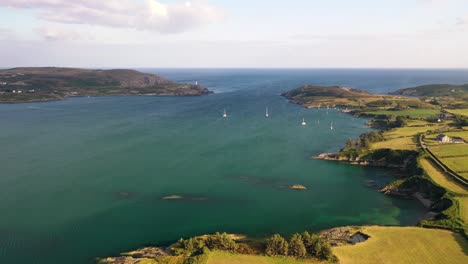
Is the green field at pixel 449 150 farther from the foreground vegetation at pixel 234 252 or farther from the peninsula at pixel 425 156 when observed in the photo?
the foreground vegetation at pixel 234 252

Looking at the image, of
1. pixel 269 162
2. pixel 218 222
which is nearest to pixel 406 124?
pixel 269 162

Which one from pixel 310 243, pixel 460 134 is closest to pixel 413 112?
pixel 460 134

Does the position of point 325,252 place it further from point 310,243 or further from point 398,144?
point 398,144

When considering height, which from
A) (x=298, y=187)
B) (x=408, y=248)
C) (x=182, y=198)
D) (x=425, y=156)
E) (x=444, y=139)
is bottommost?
(x=298, y=187)

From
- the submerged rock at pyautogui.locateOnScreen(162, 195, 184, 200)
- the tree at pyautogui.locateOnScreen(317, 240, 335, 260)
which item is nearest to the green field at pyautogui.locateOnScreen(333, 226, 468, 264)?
the tree at pyautogui.locateOnScreen(317, 240, 335, 260)

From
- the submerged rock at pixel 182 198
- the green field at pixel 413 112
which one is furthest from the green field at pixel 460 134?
the submerged rock at pixel 182 198
